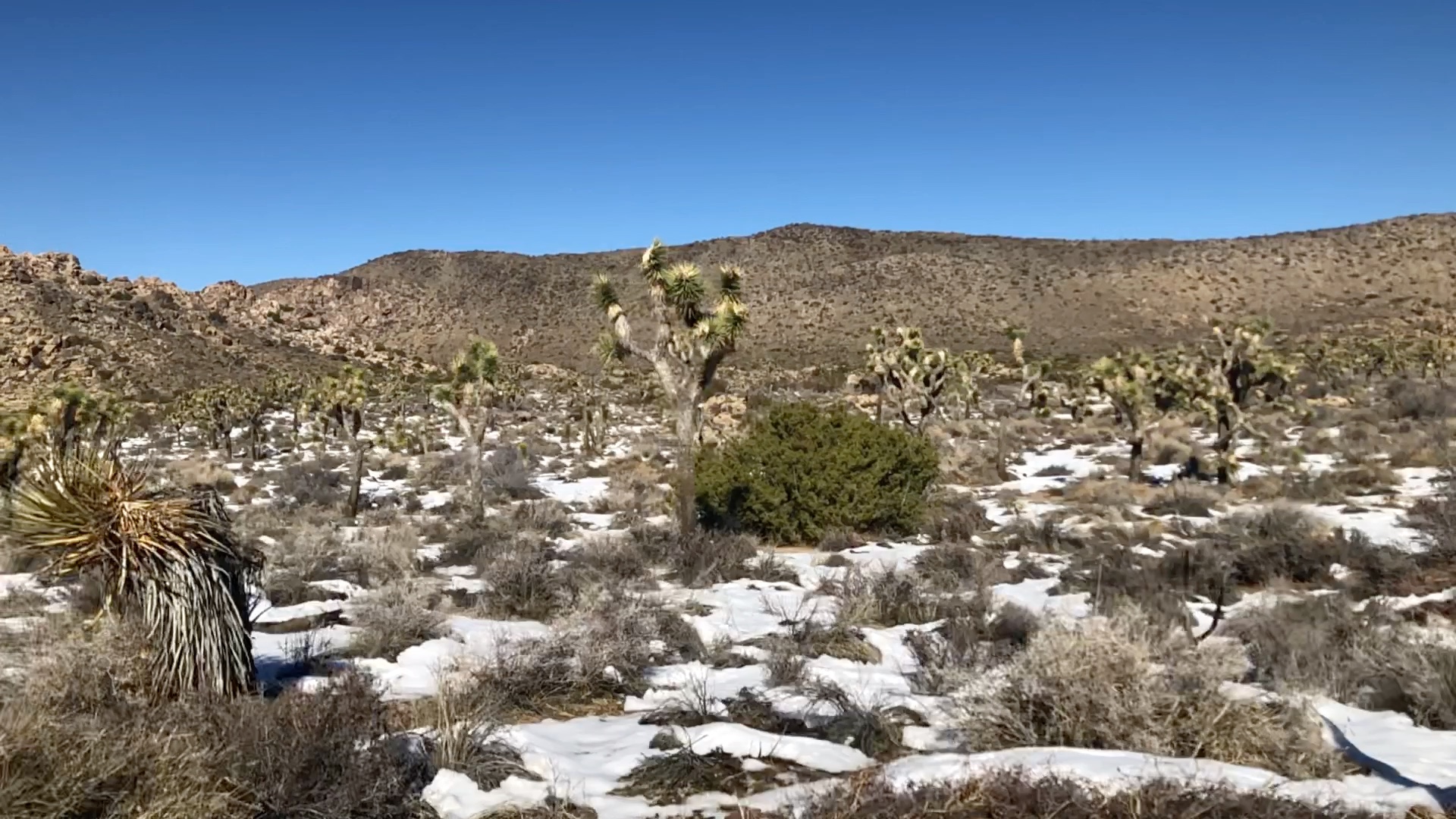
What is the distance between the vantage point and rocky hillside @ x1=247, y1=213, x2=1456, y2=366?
251ft

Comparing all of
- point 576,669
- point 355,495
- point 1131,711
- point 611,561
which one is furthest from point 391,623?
point 355,495

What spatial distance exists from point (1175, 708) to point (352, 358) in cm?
7071

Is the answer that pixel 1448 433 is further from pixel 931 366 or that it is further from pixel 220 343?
pixel 220 343

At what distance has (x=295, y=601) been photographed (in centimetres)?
1100

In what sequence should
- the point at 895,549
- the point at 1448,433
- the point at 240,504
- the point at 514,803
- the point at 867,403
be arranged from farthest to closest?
the point at 867,403, the point at 1448,433, the point at 240,504, the point at 895,549, the point at 514,803

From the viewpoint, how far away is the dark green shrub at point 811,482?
1619 centimetres

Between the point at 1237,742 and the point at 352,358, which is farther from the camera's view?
the point at 352,358

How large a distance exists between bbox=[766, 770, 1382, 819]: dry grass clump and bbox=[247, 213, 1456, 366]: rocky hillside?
65345mm

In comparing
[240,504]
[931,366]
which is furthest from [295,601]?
[931,366]

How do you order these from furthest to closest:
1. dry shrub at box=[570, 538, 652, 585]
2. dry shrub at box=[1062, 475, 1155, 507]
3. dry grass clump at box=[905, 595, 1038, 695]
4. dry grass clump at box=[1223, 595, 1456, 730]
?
dry shrub at box=[1062, 475, 1155, 507]
dry shrub at box=[570, 538, 652, 585]
dry grass clump at box=[905, 595, 1038, 695]
dry grass clump at box=[1223, 595, 1456, 730]

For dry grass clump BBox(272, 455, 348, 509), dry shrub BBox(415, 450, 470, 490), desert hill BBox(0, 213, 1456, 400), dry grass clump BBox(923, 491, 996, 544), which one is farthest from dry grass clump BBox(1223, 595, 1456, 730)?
desert hill BBox(0, 213, 1456, 400)

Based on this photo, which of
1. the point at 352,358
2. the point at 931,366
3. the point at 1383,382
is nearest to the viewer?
the point at 931,366

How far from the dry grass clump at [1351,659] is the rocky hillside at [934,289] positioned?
6140 cm

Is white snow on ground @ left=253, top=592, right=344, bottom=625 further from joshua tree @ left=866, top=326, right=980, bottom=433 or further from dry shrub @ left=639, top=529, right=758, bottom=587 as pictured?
joshua tree @ left=866, top=326, right=980, bottom=433
